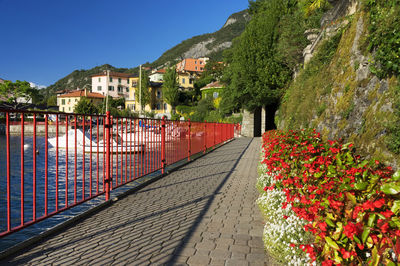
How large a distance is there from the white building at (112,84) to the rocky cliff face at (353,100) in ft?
315

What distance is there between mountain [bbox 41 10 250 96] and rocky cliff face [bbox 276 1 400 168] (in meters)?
153

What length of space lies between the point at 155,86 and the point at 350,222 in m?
83.4

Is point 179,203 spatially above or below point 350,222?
below

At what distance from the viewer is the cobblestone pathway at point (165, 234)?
3.37 meters

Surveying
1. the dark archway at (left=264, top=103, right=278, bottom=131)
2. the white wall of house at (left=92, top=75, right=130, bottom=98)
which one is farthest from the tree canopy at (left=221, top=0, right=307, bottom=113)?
the white wall of house at (left=92, top=75, right=130, bottom=98)

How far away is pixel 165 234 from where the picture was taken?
4.12m

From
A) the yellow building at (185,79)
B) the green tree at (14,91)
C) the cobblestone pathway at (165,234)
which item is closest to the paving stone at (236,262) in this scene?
the cobblestone pathway at (165,234)

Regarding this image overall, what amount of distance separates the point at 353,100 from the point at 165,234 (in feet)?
15.3

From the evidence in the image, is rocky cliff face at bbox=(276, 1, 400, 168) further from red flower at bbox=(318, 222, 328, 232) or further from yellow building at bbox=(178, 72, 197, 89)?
yellow building at bbox=(178, 72, 197, 89)

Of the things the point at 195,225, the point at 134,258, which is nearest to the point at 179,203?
the point at 195,225

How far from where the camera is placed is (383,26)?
4.95 m

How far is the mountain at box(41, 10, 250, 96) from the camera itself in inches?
6580

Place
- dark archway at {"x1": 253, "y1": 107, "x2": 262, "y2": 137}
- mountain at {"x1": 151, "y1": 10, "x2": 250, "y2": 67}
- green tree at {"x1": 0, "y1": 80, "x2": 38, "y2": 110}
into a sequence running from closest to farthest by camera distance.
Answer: dark archway at {"x1": 253, "y1": 107, "x2": 262, "y2": 137}
green tree at {"x1": 0, "y1": 80, "x2": 38, "y2": 110}
mountain at {"x1": 151, "y1": 10, "x2": 250, "y2": 67}

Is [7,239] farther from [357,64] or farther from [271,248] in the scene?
[357,64]
